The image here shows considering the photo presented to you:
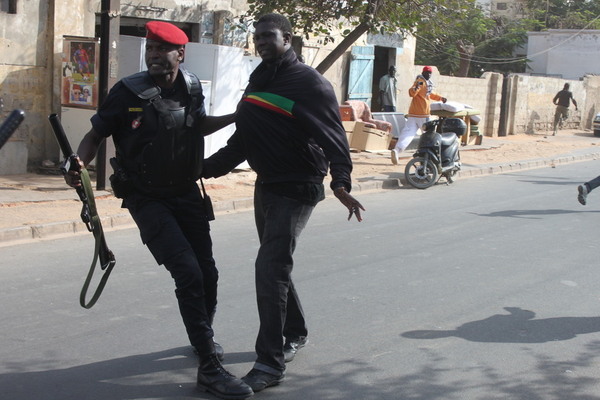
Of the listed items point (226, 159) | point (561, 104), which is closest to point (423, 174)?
point (226, 159)

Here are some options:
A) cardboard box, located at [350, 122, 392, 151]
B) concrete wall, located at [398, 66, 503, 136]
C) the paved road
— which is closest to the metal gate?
concrete wall, located at [398, 66, 503, 136]

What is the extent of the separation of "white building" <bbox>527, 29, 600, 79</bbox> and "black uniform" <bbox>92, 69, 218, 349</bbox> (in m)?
38.0

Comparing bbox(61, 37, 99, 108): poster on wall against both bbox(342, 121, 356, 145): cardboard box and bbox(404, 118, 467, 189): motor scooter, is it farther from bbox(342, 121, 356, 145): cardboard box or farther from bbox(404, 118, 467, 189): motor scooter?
bbox(342, 121, 356, 145): cardboard box

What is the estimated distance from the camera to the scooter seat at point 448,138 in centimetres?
1368

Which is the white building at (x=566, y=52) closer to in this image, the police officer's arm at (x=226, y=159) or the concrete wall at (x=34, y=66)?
the concrete wall at (x=34, y=66)

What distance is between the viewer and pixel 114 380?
450cm

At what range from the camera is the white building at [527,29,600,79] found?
4078cm

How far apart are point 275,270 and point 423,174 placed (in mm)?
9421

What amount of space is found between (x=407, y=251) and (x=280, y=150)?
4205mm

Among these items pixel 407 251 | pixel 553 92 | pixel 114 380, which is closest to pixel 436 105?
pixel 407 251

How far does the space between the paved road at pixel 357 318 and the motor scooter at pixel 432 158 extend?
3677mm

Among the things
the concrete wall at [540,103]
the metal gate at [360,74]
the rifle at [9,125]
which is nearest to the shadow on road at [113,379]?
the rifle at [9,125]

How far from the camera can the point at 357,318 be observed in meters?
5.89

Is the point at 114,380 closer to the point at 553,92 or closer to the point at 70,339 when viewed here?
the point at 70,339
